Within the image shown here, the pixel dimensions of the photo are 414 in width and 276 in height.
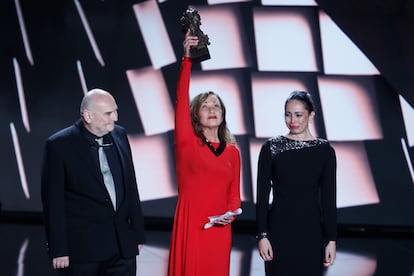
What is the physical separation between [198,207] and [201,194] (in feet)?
0.21

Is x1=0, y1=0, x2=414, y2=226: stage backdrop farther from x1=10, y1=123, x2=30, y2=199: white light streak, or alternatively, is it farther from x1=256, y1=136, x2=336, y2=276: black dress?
x1=256, y1=136, x2=336, y2=276: black dress

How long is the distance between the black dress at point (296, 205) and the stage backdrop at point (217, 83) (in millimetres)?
3504

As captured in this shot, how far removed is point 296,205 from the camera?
9.93ft

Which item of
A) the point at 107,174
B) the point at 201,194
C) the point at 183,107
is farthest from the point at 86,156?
the point at 201,194

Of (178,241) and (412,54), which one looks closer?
(178,241)

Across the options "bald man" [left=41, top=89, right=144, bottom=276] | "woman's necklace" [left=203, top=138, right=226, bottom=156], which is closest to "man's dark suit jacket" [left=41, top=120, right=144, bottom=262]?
"bald man" [left=41, top=89, right=144, bottom=276]

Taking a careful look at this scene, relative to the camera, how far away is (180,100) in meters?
3.06

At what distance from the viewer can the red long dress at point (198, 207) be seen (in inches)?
124

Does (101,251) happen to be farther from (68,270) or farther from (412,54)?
(412,54)

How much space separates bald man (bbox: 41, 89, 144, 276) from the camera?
2713 millimetres

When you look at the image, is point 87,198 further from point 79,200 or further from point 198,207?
point 198,207

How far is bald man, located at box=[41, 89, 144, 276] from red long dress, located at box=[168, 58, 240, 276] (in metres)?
0.39

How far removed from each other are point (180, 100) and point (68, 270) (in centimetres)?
89

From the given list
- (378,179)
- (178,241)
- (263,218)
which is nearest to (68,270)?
(178,241)
